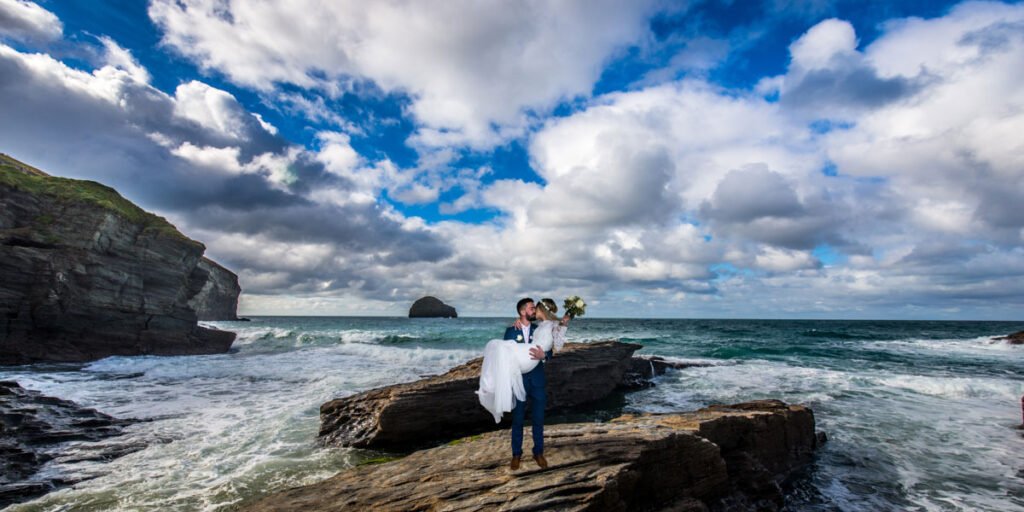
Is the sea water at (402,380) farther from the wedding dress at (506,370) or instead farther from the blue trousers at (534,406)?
the wedding dress at (506,370)

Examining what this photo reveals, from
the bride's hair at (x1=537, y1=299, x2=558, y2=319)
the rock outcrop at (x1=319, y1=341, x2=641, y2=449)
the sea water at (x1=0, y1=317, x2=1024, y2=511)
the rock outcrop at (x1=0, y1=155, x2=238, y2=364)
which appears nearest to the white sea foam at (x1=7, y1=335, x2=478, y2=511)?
the sea water at (x1=0, y1=317, x2=1024, y2=511)

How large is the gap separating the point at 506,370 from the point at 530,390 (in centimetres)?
55

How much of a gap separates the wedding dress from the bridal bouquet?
0.85 m

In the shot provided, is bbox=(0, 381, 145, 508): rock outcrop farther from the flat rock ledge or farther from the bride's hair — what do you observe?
the bride's hair

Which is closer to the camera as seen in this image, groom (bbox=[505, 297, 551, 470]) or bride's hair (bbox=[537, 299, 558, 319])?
groom (bbox=[505, 297, 551, 470])

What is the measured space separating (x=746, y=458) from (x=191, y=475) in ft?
39.9

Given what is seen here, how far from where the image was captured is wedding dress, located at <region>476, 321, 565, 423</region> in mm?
6098

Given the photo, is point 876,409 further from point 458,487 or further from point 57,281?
point 57,281

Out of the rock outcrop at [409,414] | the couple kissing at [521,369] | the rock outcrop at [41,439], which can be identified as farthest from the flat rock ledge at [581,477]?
the rock outcrop at [41,439]

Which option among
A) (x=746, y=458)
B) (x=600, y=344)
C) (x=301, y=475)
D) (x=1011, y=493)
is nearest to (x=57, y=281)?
(x=301, y=475)

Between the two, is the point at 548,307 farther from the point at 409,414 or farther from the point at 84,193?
the point at 84,193

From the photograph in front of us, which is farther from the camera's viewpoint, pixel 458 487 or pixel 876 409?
pixel 876 409

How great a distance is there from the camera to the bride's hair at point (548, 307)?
646cm

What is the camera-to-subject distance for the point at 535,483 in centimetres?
601
